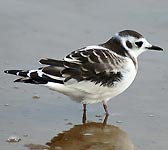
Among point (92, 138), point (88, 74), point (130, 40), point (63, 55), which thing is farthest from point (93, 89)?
point (63, 55)

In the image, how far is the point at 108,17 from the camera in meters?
8.13

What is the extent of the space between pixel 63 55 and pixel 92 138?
1.66 meters

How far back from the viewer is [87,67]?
5742 millimetres

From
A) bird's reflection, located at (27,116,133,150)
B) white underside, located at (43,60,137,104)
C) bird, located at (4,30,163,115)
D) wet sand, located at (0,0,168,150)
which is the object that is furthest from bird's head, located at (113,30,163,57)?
bird's reflection, located at (27,116,133,150)

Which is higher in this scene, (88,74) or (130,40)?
(130,40)

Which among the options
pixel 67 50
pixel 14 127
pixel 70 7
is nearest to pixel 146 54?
pixel 67 50

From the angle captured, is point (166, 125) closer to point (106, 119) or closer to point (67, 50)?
point (106, 119)

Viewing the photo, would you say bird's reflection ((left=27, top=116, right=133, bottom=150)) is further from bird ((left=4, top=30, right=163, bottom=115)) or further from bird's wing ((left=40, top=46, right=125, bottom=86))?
bird's wing ((left=40, top=46, right=125, bottom=86))

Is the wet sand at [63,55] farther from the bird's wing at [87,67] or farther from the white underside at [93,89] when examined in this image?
the bird's wing at [87,67]

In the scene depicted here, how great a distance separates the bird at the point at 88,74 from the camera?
5648mm

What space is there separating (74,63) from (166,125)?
0.89 metres

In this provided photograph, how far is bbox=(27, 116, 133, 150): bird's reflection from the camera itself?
530 centimetres

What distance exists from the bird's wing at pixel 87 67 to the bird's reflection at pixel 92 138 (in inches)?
14.2

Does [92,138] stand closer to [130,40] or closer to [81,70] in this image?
[81,70]
